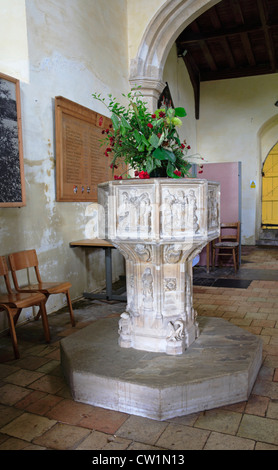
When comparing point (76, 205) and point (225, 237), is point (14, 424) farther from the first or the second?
point (225, 237)

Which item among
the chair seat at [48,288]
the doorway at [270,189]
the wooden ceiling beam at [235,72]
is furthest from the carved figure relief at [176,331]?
the doorway at [270,189]

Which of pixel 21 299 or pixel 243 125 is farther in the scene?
pixel 243 125

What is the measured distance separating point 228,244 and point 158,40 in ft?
11.3

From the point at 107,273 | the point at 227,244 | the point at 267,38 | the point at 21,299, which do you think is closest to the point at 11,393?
the point at 21,299

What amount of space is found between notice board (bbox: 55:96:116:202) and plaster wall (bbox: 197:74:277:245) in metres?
5.79

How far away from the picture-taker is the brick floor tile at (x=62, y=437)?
185 cm

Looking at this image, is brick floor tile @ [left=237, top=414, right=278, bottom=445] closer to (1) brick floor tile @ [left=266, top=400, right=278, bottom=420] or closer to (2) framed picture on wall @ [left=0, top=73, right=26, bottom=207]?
(1) brick floor tile @ [left=266, top=400, right=278, bottom=420]

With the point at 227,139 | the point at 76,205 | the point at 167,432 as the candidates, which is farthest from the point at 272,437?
the point at 227,139

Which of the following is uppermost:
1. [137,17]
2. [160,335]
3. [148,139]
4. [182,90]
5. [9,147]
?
[137,17]

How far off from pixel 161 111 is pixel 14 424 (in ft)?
6.67

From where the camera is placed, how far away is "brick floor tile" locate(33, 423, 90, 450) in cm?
185

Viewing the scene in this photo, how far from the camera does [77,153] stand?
4.57 m

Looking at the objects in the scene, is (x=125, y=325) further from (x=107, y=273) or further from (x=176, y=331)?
(x=107, y=273)

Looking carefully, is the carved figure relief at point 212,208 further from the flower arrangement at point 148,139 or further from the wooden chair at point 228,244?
the wooden chair at point 228,244
